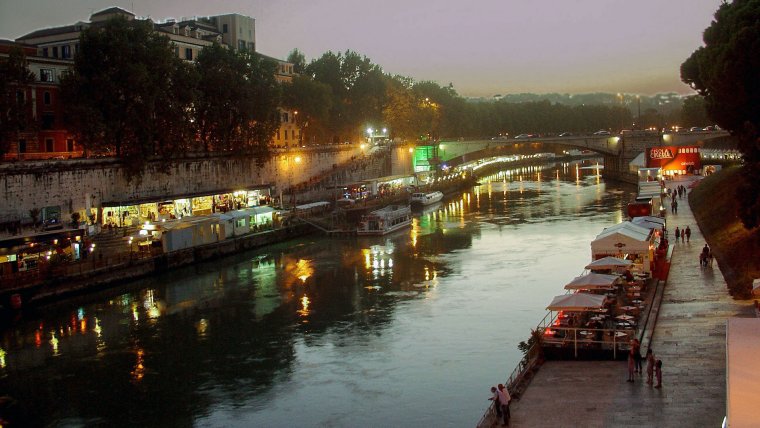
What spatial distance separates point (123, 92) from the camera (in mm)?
37906

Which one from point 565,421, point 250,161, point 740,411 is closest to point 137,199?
point 250,161

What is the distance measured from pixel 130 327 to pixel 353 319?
6592 millimetres

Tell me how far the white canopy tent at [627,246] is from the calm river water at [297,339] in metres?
2.50

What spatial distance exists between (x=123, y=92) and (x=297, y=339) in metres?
20.5

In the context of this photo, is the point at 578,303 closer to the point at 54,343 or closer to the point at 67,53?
the point at 54,343

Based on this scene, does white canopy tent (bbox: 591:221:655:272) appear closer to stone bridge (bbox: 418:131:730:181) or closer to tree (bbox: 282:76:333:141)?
tree (bbox: 282:76:333:141)

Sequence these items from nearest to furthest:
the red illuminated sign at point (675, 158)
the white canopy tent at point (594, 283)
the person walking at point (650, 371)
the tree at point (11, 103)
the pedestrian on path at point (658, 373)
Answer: the pedestrian on path at point (658, 373) → the person walking at point (650, 371) → the white canopy tent at point (594, 283) → the tree at point (11, 103) → the red illuminated sign at point (675, 158)

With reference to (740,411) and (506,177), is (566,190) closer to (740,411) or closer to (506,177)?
(506,177)

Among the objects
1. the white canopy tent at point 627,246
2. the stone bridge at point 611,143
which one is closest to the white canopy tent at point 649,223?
the white canopy tent at point 627,246

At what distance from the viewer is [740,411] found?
31.5 ft

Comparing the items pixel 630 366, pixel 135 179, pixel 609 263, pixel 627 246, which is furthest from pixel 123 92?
pixel 630 366

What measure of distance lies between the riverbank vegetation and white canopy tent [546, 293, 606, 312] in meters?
4.65

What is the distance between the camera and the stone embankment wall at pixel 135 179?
3350 cm

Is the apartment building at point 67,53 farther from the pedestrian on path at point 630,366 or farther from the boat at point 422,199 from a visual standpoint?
the pedestrian on path at point 630,366
